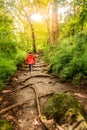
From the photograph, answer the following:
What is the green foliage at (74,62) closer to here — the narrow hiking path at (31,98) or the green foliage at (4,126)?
the narrow hiking path at (31,98)

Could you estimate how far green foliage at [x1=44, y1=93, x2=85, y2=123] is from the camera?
5742mm

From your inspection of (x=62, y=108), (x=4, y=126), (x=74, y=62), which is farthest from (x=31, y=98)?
(x=74, y=62)

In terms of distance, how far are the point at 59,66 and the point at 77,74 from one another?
77.9 inches

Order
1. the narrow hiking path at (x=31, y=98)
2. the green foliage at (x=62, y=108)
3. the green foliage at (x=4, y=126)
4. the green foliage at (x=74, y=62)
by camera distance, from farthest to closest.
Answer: the green foliage at (x=74, y=62)
the narrow hiking path at (x=31, y=98)
the green foliage at (x=62, y=108)
the green foliage at (x=4, y=126)

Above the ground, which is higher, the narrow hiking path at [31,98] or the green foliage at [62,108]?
the green foliage at [62,108]

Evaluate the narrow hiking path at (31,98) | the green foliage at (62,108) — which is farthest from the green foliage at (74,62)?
the green foliage at (62,108)

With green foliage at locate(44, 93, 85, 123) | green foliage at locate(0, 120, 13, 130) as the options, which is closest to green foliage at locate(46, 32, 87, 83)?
green foliage at locate(44, 93, 85, 123)

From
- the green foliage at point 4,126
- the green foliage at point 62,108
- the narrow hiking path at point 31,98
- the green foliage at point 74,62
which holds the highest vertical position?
the green foliage at point 74,62

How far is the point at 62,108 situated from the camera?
612cm

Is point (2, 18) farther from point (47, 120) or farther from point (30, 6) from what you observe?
point (30, 6)

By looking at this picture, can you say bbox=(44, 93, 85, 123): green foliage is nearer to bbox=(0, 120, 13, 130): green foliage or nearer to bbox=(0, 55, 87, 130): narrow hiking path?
bbox=(0, 55, 87, 130): narrow hiking path

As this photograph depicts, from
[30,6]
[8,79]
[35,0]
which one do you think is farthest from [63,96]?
[30,6]

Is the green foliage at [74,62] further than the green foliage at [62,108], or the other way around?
the green foliage at [74,62]

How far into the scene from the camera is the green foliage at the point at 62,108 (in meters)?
5.74
